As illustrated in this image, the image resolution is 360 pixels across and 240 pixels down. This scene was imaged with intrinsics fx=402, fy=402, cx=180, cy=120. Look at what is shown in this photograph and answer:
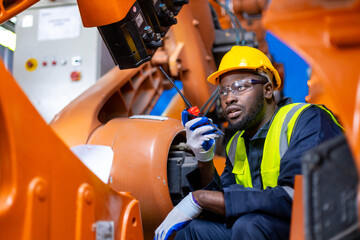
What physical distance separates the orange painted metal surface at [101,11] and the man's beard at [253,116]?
34.6 inches

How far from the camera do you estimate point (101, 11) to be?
183cm

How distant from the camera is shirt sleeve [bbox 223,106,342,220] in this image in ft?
5.64

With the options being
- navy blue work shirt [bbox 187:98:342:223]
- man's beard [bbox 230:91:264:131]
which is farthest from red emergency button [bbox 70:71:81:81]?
navy blue work shirt [bbox 187:98:342:223]

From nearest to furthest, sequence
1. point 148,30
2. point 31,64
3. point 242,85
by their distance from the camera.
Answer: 1. point 148,30
2. point 242,85
3. point 31,64

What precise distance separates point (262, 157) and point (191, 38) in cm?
176

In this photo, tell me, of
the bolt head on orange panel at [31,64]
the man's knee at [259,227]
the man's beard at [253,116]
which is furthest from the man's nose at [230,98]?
the bolt head on orange panel at [31,64]

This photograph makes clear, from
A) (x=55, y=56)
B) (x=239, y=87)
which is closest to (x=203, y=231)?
(x=239, y=87)

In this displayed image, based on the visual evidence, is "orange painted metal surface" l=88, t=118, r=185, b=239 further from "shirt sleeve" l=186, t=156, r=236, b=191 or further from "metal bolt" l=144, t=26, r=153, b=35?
"metal bolt" l=144, t=26, r=153, b=35

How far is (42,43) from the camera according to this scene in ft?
11.6

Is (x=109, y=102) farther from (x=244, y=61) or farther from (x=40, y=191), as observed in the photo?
(x=40, y=191)

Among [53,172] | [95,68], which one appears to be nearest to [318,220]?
[53,172]

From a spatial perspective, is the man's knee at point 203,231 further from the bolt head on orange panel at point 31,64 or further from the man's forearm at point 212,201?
the bolt head on orange panel at point 31,64

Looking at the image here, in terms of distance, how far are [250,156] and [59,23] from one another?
225cm

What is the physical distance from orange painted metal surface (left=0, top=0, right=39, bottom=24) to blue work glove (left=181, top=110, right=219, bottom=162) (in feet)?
A: 3.26
